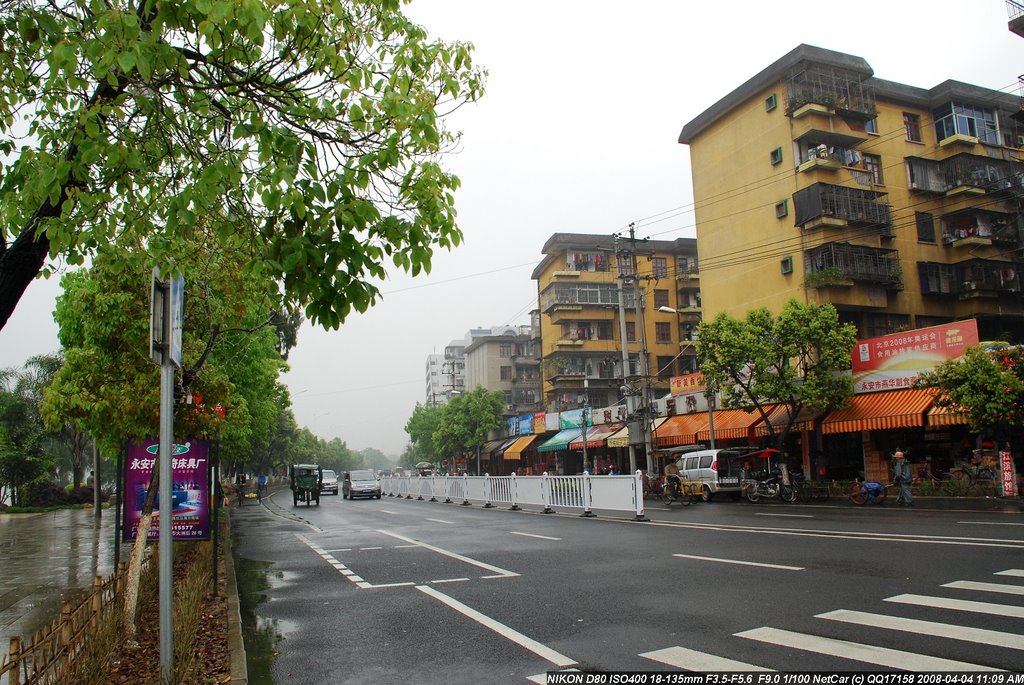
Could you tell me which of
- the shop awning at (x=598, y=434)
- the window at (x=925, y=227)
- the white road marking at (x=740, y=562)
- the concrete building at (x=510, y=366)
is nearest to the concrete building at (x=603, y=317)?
the shop awning at (x=598, y=434)

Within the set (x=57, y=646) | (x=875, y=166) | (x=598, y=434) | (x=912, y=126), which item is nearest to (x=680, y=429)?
(x=598, y=434)

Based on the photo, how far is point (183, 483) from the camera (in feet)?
34.3

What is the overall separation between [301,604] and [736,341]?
76.0 ft

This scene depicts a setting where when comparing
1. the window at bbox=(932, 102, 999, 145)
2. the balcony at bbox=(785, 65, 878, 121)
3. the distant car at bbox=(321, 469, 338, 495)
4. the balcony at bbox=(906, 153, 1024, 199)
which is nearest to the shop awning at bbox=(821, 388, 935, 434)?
the balcony at bbox=(906, 153, 1024, 199)

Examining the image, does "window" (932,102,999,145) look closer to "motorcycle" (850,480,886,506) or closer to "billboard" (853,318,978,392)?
"billboard" (853,318,978,392)

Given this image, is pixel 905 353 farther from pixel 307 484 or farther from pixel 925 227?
pixel 307 484

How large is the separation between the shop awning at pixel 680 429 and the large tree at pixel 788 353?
6.47m

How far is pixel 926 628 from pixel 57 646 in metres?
7.02

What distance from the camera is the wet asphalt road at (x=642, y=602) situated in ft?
19.8

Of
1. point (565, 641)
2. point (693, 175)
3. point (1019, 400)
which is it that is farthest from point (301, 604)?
point (693, 175)

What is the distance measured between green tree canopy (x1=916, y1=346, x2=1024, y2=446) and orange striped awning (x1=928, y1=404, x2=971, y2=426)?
717mm

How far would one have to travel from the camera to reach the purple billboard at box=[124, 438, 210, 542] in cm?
1039

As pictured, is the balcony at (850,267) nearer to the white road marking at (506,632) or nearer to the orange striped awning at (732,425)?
the orange striped awning at (732,425)

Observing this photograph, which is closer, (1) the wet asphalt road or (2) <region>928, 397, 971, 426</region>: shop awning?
(1) the wet asphalt road
